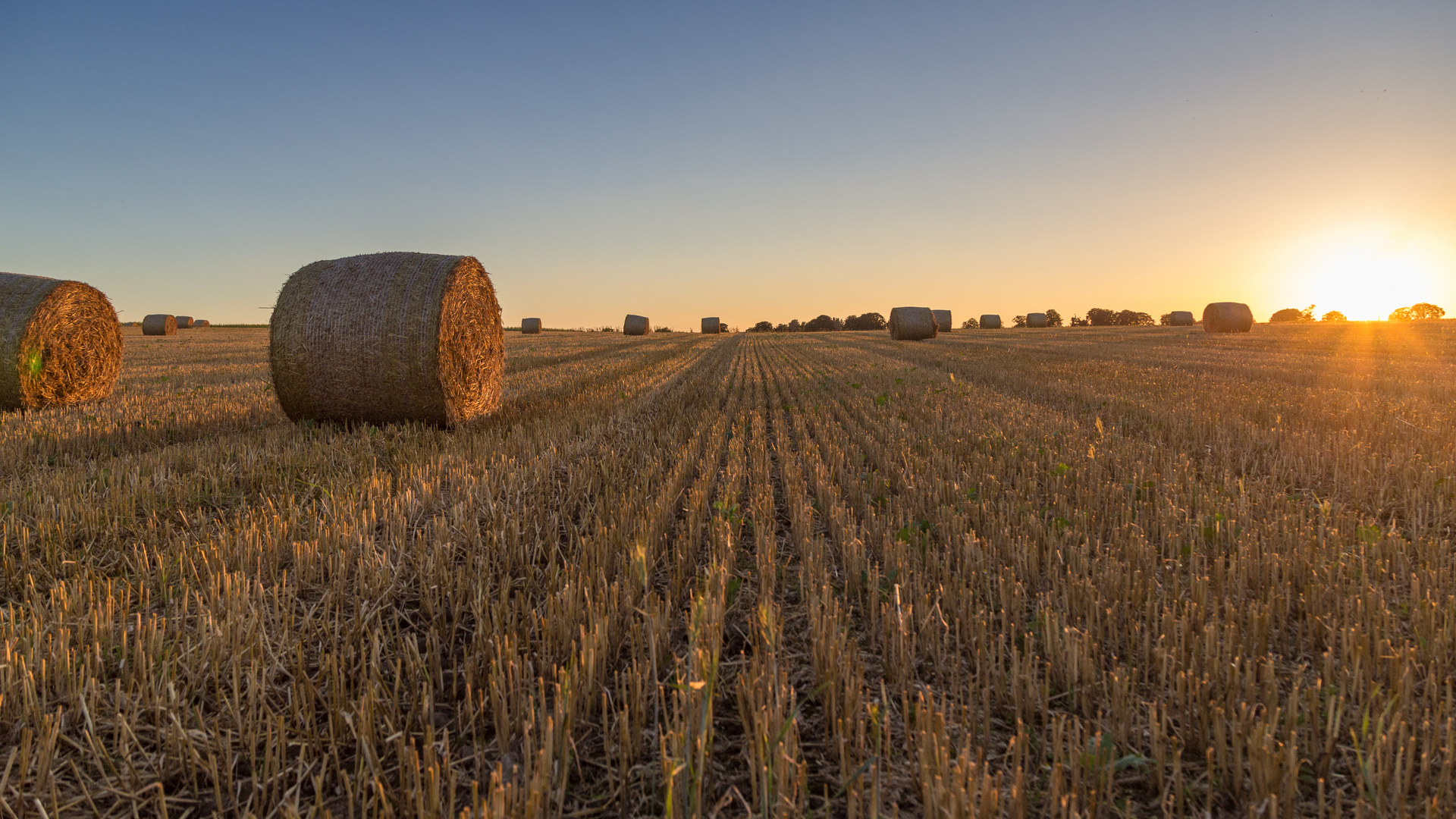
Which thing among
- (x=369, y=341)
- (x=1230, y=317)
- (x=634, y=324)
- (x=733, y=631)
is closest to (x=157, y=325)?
(x=634, y=324)

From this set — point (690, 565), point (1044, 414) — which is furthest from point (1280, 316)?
point (690, 565)

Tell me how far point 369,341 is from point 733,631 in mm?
6395

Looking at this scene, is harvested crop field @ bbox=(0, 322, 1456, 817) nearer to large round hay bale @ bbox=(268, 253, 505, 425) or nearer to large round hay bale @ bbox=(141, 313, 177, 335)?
large round hay bale @ bbox=(268, 253, 505, 425)

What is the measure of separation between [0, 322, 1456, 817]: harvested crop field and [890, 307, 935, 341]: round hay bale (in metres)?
28.1

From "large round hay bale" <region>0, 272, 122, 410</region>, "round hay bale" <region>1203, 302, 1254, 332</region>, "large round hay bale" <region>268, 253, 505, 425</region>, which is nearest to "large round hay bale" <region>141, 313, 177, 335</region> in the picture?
"large round hay bale" <region>0, 272, 122, 410</region>

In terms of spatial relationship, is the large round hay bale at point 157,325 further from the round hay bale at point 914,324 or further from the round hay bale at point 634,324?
the round hay bale at point 914,324

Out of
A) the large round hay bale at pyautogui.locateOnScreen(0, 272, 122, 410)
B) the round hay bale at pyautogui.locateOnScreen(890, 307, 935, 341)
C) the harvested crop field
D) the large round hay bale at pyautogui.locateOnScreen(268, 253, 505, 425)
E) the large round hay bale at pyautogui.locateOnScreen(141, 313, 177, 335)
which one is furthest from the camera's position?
the large round hay bale at pyautogui.locateOnScreen(141, 313, 177, 335)

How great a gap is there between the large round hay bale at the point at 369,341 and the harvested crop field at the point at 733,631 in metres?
1.61

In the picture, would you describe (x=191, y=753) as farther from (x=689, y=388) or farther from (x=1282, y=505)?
(x=689, y=388)

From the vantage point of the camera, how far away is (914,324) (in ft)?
110

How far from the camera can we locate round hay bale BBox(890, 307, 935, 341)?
33.7 m

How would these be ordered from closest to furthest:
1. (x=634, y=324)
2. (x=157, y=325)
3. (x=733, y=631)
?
(x=733, y=631) → (x=157, y=325) → (x=634, y=324)

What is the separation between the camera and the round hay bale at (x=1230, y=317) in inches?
1226

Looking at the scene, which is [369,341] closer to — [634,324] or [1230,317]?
[1230,317]
